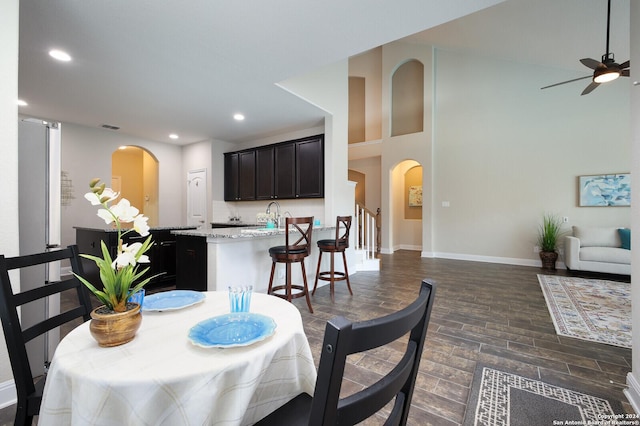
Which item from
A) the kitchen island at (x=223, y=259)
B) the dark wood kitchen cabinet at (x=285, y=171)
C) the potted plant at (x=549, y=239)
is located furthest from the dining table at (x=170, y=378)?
the potted plant at (x=549, y=239)

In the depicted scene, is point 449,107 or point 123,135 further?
point 449,107

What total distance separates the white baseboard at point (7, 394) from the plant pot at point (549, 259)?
→ 23.4ft

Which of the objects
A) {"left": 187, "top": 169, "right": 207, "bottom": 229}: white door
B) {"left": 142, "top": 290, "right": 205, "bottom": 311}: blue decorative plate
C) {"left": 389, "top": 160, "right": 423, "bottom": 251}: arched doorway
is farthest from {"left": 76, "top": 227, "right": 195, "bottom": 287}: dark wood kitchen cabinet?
{"left": 389, "top": 160, "right": 423, "bottom": 251}: arched doorway

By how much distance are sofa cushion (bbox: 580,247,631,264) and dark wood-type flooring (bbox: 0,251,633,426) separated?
124 centimetres

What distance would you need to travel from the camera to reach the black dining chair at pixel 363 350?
479 mm

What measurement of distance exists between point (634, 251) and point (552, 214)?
473cm

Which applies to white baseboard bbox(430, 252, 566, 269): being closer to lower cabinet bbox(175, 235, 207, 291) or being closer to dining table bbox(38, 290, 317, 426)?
lower cabinet bbox(175, 235, 207, 291)

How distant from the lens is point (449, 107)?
259 inches

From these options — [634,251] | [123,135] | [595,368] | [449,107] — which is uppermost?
[449,107]

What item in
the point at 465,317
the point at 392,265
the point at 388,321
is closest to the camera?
the point at 388,321

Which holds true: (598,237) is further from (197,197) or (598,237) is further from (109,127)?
(109,127)

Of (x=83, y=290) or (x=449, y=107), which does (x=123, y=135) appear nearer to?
(x=83, y=290)

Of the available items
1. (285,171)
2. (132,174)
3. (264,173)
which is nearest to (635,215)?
(285,171)

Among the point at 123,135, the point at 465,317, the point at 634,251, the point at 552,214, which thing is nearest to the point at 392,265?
the point at 465,317
